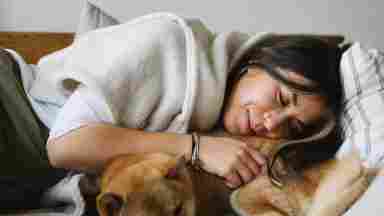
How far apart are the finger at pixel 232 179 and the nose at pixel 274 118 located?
0.14 meters

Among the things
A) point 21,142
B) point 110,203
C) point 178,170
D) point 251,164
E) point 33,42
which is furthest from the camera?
point 33,42

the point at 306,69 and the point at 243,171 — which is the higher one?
the point at 306,69

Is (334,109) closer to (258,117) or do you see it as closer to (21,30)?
(258,117)

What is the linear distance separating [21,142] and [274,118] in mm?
546

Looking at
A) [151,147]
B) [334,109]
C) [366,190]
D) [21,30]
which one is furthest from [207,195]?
[21,30]

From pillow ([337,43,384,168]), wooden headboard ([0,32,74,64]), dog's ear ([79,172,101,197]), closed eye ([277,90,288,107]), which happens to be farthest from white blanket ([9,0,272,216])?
wooden headboard ([0,32,74,64])

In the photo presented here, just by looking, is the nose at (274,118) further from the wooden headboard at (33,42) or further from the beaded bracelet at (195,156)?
the wooden headboard at (33,42)

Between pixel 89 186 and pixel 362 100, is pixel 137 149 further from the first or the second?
pixel 362 100

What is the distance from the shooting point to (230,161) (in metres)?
1.07

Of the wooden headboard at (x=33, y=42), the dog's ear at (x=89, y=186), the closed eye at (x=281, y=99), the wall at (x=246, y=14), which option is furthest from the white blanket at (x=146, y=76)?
the wall at (x=246, y=14)

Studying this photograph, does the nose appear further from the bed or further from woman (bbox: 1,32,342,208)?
the bed

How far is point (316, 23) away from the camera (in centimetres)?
206

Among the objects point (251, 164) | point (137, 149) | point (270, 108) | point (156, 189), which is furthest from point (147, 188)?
point (270, 108)

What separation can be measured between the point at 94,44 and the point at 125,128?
0.22 metres
